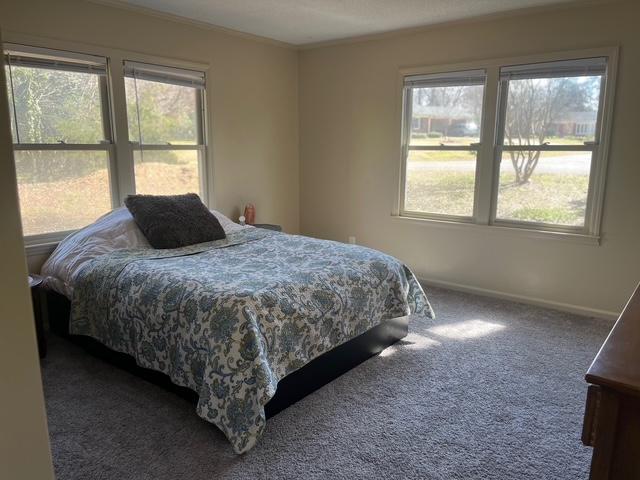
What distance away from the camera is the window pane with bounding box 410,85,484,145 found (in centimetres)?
415

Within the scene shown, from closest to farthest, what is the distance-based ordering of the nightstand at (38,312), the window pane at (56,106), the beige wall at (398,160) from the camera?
the nightstand at (38,312) → the window pane at (56,106) → the beige wall at (398,160)

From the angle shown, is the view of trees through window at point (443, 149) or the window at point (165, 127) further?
the view of trees through window at point (443, 149)

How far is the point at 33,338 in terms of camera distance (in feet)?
3.77

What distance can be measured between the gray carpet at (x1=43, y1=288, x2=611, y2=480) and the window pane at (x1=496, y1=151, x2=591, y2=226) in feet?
3.71

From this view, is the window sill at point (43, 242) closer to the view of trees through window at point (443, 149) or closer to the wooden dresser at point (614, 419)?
the view of trees through window at point (443, 149)

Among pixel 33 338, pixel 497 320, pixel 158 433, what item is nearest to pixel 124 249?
pixel 158 433

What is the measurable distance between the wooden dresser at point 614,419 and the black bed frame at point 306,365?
60.0 inches

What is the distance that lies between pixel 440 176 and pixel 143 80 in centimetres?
274

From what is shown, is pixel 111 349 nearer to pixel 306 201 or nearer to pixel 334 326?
pixel 334 326

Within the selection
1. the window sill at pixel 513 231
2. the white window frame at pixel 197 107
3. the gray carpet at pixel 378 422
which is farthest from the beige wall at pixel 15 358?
the window sill at pixel 513 231

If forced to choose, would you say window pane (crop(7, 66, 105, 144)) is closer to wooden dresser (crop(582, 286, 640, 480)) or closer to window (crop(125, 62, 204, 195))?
window (crop(125, 62, 204, 195))

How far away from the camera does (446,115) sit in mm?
4320

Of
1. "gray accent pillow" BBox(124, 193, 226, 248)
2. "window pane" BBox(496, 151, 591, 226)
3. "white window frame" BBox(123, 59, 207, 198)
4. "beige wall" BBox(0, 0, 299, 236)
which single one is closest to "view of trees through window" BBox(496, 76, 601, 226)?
"window pane" BBox(496, 151, 591, 226)

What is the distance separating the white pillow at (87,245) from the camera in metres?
3.06
